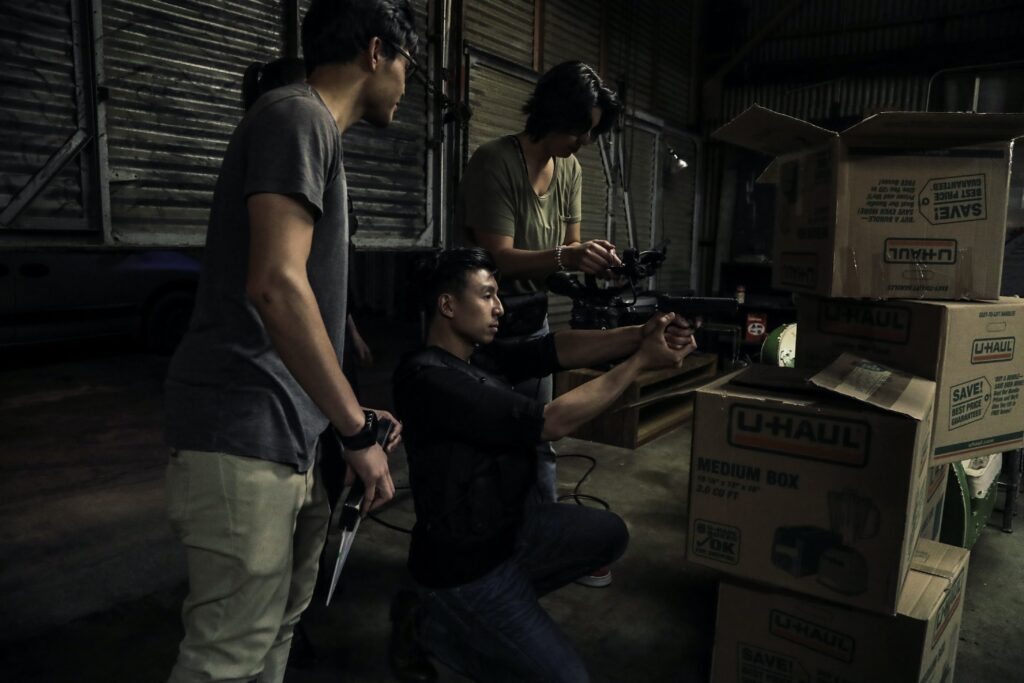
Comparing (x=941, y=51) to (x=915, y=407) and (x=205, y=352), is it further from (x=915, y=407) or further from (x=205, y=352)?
(x=205, y=352)

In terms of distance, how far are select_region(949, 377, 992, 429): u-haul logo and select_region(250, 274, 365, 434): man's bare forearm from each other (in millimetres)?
1765

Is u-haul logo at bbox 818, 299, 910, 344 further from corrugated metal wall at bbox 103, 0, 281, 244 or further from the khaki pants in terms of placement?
corrugated metal wall at bbox 103, 0, 281, 244

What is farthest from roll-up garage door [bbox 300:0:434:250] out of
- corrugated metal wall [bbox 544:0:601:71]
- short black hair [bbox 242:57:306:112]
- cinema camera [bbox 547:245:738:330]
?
cinema camera [bbox 547:245:738:330]

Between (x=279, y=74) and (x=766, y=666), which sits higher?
(x=279, y=74)

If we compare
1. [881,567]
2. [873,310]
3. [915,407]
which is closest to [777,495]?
[881,567]

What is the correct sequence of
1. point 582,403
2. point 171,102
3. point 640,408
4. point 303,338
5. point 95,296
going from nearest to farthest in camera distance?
1. point 303,338
2. point 582,403
3. point 171,102
4. point 640,408
5. point 95,296

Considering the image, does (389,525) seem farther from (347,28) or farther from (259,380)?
(347,28)

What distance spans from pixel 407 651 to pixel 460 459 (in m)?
0.80

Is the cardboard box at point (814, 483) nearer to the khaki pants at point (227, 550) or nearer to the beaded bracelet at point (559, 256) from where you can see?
the beaded bracelet at point (559, 256)

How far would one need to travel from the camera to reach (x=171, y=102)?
12.1 ft

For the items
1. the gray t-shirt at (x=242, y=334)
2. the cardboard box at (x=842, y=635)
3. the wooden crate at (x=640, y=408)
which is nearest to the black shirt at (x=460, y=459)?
the gray t-shirt at (x=242, y=334)

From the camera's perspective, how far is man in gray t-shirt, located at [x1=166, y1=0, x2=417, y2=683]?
48.6 inches

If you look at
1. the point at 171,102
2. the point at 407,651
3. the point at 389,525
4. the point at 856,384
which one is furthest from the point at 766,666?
the point at 171,102

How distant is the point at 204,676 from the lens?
131 centimetres
